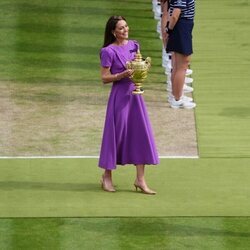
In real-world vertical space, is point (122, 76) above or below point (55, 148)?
above

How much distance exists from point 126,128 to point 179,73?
12.6ft

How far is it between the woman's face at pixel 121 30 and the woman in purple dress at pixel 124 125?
13 mm

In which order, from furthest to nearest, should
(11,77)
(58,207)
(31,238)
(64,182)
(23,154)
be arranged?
(11,77)
(23,154)
(64,182)
(58,207)
(31,238)

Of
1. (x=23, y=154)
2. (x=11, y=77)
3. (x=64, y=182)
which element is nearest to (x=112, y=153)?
(x=64, y=182)

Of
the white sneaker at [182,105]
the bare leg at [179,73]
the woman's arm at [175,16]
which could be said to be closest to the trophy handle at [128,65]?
the woman's arm at [175,16]

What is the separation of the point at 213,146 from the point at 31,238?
4018 millimetres

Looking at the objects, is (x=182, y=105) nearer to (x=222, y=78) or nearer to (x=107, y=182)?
(x=222, y=78)

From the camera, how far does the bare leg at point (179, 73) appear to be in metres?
18.9

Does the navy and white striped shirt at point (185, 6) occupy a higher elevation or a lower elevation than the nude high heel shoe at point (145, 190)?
higher

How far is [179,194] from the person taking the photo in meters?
15.3

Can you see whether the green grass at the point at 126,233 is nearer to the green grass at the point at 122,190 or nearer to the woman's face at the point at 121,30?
the green grass at the point at 122,190

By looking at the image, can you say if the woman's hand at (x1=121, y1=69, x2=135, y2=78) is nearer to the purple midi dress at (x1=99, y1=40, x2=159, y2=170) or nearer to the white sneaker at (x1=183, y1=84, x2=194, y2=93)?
the purple midi dress at (x1=99, y1=40, x2=159, y2=170)

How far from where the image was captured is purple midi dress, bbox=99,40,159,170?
1520cm

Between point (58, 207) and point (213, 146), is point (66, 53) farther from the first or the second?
point (58, 207)
